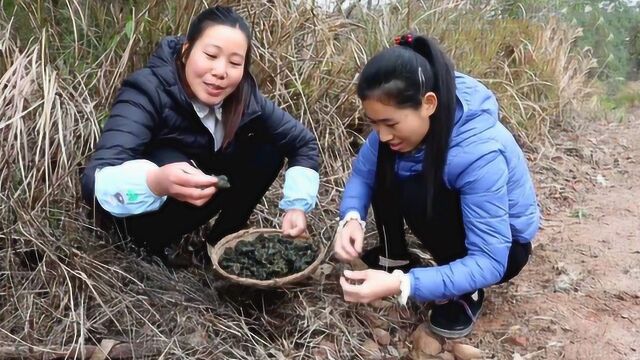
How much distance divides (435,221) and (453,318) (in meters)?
0.32

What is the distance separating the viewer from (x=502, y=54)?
4.09 meters

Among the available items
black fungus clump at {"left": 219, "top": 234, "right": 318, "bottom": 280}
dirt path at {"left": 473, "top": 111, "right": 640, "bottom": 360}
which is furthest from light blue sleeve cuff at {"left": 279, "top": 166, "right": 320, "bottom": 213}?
dirt path at {"left": 473, "top": 111, "right": 640, "bottom": 360}

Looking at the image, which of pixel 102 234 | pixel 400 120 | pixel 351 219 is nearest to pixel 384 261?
pixel 351 219

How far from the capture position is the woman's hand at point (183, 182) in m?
1.70

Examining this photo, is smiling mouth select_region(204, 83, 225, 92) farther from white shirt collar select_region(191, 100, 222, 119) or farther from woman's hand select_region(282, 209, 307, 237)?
woman's hand select_region(282, 209, 307, 237)

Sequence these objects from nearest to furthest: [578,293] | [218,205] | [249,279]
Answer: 1. [249,279]
2. [218,205]
3. [578,293]

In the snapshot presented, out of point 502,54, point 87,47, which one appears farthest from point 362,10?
point 87,47

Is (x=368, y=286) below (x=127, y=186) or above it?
below

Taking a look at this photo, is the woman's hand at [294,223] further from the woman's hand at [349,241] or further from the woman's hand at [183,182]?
the woman's hand at [183,182]

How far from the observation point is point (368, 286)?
1.76 metres

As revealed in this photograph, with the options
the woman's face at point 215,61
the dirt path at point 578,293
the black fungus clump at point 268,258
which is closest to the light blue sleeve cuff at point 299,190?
the black fungus clump at point 268,258

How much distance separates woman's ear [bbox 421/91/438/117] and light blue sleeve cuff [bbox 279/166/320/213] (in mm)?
515

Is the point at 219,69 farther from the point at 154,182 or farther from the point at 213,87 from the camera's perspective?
the point at 154,182

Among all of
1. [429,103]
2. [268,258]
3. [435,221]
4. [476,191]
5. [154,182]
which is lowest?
[268,258]
